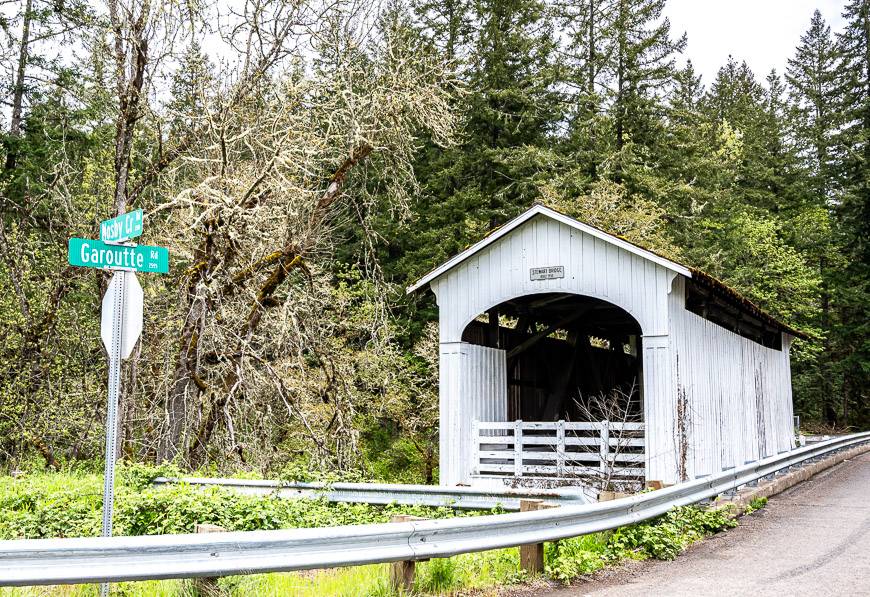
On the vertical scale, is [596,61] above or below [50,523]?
above

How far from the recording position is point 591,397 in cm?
1298

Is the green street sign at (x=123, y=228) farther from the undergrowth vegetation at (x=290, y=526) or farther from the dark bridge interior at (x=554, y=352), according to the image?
the dark bridge interior at (x=554, y=352)

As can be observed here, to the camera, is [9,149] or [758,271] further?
[758,271]

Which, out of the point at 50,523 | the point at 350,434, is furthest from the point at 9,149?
the point at 50,523

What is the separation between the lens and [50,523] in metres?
7.89

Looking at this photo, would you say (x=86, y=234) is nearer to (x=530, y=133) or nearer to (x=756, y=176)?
(x=530, y=133)

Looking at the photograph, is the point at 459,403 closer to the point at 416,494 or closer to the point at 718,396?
the point at 416,494

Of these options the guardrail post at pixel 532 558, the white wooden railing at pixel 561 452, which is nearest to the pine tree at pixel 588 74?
the white wooden railing at pixel 561 452

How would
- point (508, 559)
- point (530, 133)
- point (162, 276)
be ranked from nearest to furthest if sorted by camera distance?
point (508, 559), point (162, 276), point (530, 133)

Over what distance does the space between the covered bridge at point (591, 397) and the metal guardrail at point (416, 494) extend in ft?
11.3

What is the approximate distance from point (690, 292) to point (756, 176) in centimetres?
3317

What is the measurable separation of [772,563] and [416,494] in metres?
3.31

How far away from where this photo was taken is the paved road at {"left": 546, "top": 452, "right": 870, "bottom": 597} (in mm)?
5531

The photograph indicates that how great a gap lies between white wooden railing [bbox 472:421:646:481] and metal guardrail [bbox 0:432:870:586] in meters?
4.71
